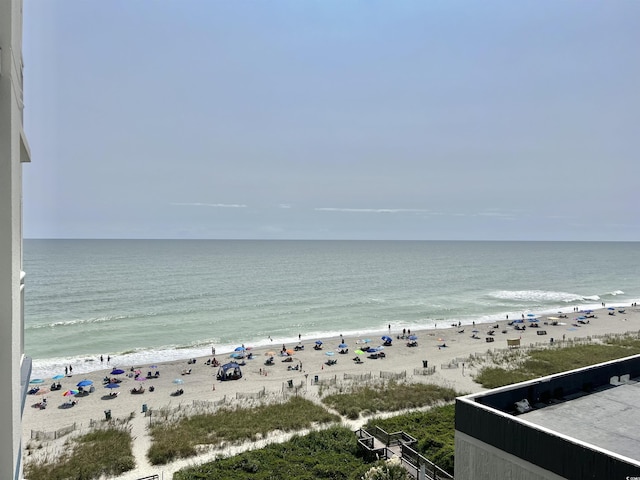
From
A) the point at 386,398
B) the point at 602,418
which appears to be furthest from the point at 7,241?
the point at 386,398

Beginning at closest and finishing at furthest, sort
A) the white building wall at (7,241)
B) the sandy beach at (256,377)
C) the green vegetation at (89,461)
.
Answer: the white building wall at (7,241) < the green vegetation at (89,461) < the sandy beach at (256,377)

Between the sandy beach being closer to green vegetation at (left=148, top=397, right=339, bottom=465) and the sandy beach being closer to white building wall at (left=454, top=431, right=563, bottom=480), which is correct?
green vegetation at (left=148, top=397, right=339, bottom=465)

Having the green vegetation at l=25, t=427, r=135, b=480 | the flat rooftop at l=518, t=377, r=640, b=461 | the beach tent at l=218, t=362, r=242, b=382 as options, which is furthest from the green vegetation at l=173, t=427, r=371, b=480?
the beach tent at l=218, t=362, r=242, b=382

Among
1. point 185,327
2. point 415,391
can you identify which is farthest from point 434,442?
point 185,327

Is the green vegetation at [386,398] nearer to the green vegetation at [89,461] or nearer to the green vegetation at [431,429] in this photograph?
the green vegetation at [431,429]

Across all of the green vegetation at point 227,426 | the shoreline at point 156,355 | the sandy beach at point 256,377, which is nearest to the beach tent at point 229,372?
the sandy beach at point 256,377

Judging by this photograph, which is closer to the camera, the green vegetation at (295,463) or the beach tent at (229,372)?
the green vegetation at (295,463)
